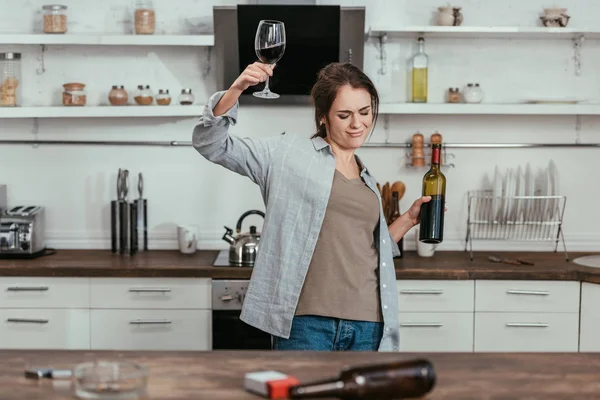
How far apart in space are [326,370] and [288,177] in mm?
871

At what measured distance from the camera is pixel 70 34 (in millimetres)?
4422

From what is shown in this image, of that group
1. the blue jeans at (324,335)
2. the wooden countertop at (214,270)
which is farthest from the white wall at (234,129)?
the blue jeans at (324,335)

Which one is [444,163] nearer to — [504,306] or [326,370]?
[504,306]

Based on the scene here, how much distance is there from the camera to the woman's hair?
2.76 m

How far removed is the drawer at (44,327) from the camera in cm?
406

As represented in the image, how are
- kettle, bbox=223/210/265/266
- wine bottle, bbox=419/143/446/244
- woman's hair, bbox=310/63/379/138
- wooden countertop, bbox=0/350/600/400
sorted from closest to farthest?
wooden countertop, bbox=0/350/600/400, woman's hair, bbox=310/63/379/138, wine bottle, bbox=419/143/446/244, kettle, bbox=223/210/265/266

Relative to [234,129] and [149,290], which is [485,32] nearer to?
[234,129]

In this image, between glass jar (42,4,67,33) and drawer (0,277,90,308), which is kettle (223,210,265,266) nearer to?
drawer (0,277,90,308)

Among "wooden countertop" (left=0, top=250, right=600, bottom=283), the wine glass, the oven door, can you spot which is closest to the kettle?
"wooden countertop" (left=0, top=250, right=600, bottom=283)

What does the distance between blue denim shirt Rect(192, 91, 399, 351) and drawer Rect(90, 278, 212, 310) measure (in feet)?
4.44

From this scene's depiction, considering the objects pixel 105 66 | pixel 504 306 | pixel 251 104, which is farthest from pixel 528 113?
pixel 105 66

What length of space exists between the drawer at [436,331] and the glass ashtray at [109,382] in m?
2.43

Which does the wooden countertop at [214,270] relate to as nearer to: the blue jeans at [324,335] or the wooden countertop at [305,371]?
the blue jeans at [324,335]

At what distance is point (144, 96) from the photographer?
14.4 ft
